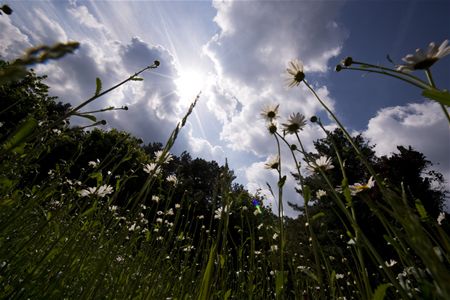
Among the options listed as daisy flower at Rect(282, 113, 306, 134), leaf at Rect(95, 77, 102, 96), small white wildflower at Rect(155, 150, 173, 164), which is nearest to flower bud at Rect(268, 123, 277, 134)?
daisy flower at Rect(282, 113, 306, 134)

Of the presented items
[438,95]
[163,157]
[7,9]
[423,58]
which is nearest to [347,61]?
[423,58]

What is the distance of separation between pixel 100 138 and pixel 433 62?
2062 cm

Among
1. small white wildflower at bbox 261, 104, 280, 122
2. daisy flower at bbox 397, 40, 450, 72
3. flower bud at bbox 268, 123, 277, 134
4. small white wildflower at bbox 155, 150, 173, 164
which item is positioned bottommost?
small white wildflower at bbox 155, 150, 173, 164

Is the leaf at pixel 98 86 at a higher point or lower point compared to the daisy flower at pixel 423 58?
lower

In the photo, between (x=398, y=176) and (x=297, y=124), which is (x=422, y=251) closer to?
(x=297, y=124)

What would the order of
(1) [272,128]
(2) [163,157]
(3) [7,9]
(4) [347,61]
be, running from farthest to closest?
(1) [272,128] → (4) [347,61] → (3) [7,9] → (2) [163,157]

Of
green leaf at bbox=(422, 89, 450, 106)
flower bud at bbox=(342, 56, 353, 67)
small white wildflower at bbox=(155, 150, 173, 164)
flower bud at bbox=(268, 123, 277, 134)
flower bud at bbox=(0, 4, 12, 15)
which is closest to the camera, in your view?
green leaf at bbox=(422, 89, 450, 106)

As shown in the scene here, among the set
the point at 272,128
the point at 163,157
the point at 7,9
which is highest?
the point at 272,128

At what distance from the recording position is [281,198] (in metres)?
1.04

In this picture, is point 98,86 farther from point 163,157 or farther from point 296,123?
point 296,123

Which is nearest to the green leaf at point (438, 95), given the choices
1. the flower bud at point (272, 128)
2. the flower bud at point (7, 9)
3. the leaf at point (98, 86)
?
the leaf at point (98, 86)

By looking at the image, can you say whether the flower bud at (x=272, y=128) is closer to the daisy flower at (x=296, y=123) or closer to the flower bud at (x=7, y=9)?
the daisy flower at (x=296, y=123)

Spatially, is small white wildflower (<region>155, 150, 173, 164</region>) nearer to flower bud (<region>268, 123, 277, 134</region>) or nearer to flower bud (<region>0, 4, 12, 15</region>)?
flower bud (<region>0, 4, 12, 15</region>)

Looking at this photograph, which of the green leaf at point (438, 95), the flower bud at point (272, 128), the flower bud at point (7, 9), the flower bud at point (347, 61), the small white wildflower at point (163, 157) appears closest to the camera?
the green leaf at point (438, 95)
